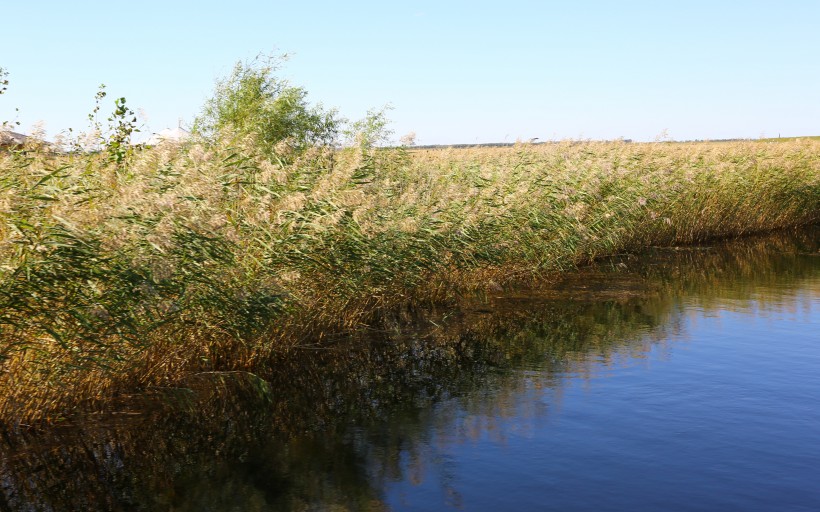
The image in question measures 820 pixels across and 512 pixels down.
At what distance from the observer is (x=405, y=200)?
44.1 feet

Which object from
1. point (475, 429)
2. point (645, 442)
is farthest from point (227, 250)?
point (645, 442)

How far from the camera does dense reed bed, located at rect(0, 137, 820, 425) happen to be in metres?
7.95

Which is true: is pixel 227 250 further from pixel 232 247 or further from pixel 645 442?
pixel 645 442

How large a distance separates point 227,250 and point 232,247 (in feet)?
1.32

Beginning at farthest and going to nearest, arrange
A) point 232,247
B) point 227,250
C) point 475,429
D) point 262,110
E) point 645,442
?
1. point 262,110
2. point 232,247
3. point 227,250
4. point 475,429
5. point 645,442

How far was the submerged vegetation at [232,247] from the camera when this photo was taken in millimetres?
7961

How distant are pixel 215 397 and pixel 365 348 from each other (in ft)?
9.50

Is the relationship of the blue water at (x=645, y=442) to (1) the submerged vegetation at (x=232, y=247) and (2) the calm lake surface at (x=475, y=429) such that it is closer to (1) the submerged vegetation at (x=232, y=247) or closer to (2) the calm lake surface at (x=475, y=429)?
(2) the calm lake surface at (x=475, y=429)

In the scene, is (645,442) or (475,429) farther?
(475,429)

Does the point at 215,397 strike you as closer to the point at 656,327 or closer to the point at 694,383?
the point at 694,383

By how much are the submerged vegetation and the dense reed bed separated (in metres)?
0.03

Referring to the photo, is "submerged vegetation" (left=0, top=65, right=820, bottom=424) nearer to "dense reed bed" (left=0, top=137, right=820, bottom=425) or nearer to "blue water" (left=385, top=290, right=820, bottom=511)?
"dense reed bed" (left=0, top=137, right=820, bottom=425)

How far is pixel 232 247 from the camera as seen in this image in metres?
9.62

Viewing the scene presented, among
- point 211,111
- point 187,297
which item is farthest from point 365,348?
point 211,111
